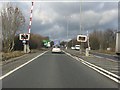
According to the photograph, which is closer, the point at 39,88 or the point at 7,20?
the point at 39,88

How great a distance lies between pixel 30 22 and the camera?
182 ft

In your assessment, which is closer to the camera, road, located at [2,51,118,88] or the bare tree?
road, located at [2,51,118,88]

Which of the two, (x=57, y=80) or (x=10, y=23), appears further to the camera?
(x=10, y=23)

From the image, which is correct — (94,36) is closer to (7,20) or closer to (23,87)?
(7,20)

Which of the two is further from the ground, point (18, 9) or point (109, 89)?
point (18, 9)

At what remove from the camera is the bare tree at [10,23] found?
55669mm

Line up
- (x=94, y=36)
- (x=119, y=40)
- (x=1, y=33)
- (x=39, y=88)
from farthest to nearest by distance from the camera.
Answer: (x=94, y=36), (x=1, y=33), (x=119, y=40), (x=39, y=88)

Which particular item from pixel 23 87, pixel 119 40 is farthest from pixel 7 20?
pixel 23 87

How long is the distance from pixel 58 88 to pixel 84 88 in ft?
3.18

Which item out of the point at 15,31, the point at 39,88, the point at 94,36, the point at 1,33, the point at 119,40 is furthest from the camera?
Result: the point at 94,36

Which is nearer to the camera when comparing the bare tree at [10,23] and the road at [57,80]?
the road at [57,80]

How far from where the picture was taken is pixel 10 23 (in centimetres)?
5659

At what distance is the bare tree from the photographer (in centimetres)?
5567

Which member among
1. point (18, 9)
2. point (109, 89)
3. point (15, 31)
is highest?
point (18, 9)
